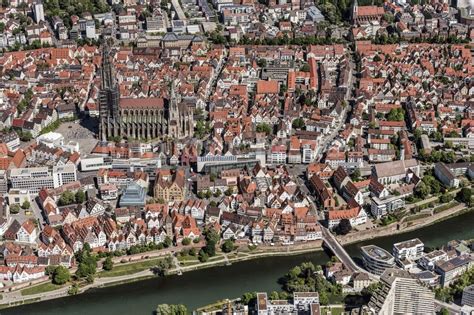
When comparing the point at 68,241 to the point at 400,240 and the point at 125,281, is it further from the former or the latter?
the point at 400,240

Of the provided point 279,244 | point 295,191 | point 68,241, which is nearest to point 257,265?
point 279,244

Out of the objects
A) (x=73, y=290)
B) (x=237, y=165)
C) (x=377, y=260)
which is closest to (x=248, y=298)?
(x=377, y=260)

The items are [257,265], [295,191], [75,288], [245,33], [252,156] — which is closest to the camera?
[75,288]

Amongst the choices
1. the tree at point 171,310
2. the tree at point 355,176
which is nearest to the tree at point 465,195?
the tree at point 355,176

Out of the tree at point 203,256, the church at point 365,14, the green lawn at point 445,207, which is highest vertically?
the church at point 365,14

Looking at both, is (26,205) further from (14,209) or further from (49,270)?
(49,270)

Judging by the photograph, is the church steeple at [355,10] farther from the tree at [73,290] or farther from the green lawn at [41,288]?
the green lawn at [41,288]

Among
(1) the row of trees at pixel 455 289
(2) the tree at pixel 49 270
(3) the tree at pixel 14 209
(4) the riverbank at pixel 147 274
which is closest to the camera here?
(1) the row of trees at pixel 455 289
